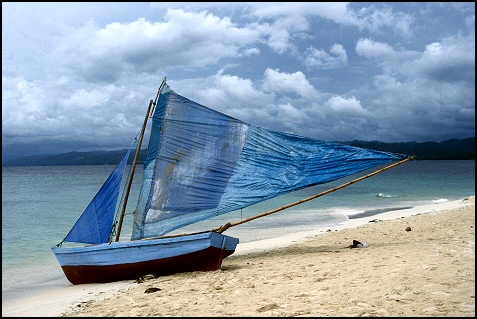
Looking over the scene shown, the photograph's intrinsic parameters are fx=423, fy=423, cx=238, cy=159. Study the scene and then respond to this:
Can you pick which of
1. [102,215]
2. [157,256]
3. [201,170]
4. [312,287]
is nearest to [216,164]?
[201,170]

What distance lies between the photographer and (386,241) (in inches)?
431

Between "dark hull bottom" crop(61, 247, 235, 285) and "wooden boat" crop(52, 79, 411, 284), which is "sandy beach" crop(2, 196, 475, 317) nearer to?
"dark hull bottom" crop(61, 247, 235, 285)

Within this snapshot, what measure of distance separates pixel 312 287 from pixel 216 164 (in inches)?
167

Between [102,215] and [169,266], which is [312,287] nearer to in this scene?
[169,266]

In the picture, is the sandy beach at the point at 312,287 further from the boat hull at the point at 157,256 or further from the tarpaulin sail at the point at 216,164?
the tarpaulin sail at the point at 216,164

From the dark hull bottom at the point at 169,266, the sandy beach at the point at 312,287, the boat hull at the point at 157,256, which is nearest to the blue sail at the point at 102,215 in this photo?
the boat hull at the point at 157,256

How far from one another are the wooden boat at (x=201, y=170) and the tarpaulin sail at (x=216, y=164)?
0.02 meters

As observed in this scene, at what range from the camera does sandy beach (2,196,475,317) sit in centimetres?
537

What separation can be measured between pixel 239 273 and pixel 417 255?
3442mm

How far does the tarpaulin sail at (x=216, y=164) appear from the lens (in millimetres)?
9812

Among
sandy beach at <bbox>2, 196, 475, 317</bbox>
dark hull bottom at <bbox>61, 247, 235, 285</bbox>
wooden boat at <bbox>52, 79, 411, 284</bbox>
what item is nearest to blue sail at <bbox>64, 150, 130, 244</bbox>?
wooden boat at <bbox>52, 79, 411, 284</bbox>

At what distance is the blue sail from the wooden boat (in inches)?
0.9

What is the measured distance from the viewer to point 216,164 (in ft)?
32.6

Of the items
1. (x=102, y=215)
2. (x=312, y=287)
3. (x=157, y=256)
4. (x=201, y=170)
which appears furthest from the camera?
(x=201, y=170)
